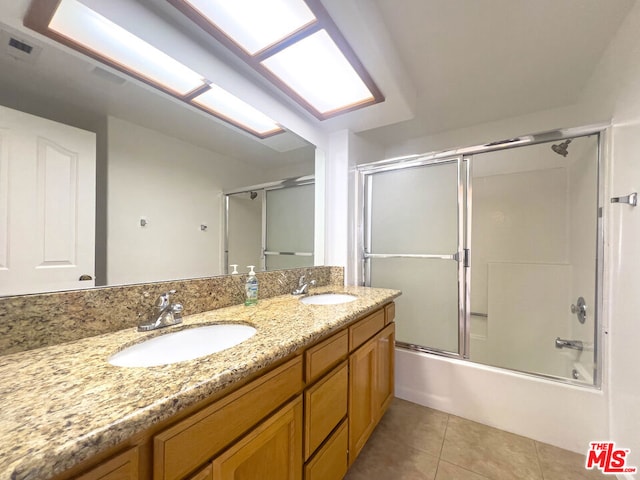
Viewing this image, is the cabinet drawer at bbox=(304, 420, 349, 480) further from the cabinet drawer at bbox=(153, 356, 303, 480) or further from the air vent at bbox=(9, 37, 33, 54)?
the air vent at bbox=(9, 37, 33, 54)

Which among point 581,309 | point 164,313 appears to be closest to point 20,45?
point 164,313

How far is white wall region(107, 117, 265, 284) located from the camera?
914 mm

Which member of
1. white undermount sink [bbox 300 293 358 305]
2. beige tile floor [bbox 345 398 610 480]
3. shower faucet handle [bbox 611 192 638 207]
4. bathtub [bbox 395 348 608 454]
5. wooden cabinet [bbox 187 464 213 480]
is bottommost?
beige tile floor [bbox 345 398 610 480]

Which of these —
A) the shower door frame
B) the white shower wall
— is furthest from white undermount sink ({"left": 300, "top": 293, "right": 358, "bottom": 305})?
the white shower wall

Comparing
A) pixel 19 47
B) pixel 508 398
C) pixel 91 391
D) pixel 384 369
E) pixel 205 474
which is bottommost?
pixel 508 398

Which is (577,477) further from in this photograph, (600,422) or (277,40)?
(277,40)

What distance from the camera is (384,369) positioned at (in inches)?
59.4

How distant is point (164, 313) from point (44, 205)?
49 centimetres

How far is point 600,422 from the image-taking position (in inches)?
52.7

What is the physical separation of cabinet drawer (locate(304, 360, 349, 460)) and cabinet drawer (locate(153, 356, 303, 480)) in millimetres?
155

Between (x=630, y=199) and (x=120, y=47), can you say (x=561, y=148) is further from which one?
(x=120, y=47)

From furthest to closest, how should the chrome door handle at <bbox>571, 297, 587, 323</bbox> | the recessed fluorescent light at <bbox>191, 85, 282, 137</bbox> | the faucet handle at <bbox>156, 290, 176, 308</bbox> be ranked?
the chrome door handle at <bbox>571, 297, 587, 323</bbox> → the recessed fluorescent light at <bbox>191, 85, 282, 137</bbox> → the faucet handle at <bbox>156, 290, 176, 308</bbox>

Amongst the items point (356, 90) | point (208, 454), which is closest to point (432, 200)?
point (356, 90)

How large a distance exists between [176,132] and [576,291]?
2.84 meters
